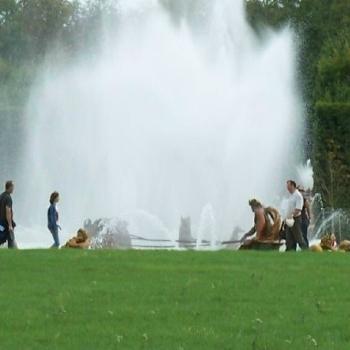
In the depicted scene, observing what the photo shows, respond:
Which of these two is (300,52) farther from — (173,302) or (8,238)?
(173,302)

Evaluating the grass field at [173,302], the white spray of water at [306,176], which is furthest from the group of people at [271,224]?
the white spray of water at [306,176]

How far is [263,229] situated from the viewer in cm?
2114

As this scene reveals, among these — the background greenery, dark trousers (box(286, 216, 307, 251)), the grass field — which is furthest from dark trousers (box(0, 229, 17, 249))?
the background greenery

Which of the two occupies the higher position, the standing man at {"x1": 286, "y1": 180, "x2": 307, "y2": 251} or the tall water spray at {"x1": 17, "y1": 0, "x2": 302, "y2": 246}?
the tall water spray at {"x1": 17, "y1": 0, "x2": 302, "y2": 246}

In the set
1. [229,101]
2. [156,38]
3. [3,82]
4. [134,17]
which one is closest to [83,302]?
[229,101]

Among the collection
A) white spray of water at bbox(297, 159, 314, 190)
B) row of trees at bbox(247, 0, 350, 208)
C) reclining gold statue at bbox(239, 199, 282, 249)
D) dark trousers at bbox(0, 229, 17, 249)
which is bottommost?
dark trousers at bbox(0, 229, 17, 249)

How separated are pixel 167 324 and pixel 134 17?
29923mm

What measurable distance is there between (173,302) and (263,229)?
27.4 feet

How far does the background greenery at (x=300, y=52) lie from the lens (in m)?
36.2

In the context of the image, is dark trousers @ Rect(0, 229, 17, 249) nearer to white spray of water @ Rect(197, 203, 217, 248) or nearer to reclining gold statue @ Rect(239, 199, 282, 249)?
reclining gold statue @ Rect(239, 199, 282, 249)

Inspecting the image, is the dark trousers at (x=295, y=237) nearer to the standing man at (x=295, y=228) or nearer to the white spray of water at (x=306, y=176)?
the standing man at (x=295, y=228)

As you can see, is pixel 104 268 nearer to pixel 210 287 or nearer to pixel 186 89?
pixel 210 287

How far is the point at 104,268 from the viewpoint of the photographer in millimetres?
15688

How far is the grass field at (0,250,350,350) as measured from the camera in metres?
11.1
